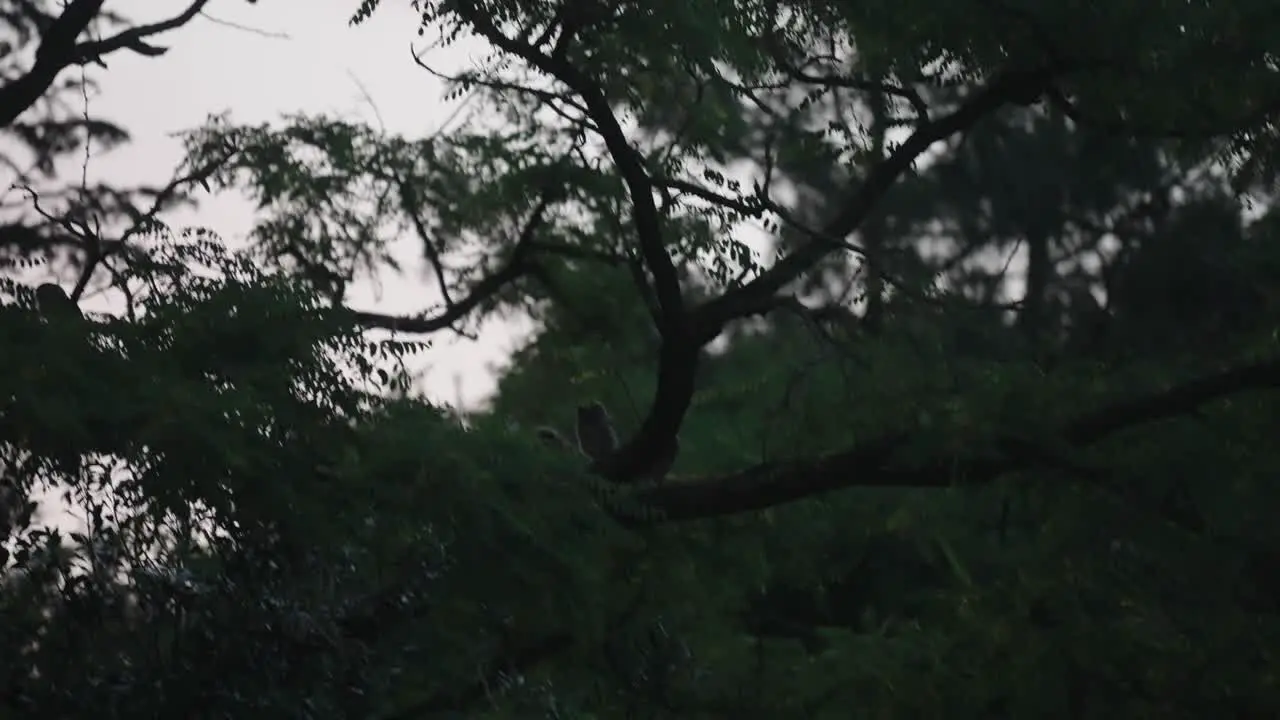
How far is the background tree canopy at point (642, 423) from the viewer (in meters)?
6.32

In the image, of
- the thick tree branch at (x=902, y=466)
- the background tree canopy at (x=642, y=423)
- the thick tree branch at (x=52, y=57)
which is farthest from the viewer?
the thick tree branch at (x=52, y=57)

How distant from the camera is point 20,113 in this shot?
978 centimetres

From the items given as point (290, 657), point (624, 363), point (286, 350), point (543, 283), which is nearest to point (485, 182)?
point (543, 283)

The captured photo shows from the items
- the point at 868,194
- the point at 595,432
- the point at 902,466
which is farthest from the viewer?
the point at 595,432

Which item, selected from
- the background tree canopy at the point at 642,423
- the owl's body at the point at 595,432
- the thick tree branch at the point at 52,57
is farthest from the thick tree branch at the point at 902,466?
the thick tree branch at the point at 52,57

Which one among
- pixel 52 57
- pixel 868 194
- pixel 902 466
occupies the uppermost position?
pixel 52 57

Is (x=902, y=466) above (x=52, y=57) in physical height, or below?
below

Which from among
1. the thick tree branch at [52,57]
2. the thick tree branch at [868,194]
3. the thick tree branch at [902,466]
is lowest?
the thick tree branch at [902,466]

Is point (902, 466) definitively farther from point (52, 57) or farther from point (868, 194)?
point (52, 57)

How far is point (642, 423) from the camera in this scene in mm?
9633

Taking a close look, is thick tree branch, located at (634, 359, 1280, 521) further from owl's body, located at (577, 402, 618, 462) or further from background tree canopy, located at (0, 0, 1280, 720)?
owl's body, located at (577, 402, 618, 462)

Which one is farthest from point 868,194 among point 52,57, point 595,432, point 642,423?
point 52,57

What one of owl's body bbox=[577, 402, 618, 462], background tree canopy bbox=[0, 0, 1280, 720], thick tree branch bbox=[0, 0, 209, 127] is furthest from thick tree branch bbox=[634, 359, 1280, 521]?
thick tree branch bbox=[0, 0, 209, 127]

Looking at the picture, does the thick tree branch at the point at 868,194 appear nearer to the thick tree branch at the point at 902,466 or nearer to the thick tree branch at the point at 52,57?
the thick tree branch at the point at 902,466
